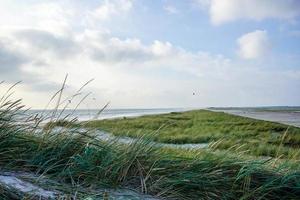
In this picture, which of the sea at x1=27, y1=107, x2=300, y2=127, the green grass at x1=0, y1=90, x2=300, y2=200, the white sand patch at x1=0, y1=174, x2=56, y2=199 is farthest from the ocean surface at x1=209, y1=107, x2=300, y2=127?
the white sand patch at x1=0, y1=174, x2=56, y2=199

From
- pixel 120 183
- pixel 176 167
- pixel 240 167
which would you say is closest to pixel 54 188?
pixel 120 183

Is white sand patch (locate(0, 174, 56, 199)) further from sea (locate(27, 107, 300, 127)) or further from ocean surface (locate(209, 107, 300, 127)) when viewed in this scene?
ocean surface (locate(209, 107, 300, 127))

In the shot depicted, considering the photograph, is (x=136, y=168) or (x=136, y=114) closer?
(x=136, y=168)

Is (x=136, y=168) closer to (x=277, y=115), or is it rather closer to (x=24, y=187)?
(x=24, y=187)

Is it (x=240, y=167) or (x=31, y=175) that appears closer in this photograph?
(x=31, y=175)

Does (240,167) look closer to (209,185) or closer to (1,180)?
(209,185)

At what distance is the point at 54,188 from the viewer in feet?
10.7

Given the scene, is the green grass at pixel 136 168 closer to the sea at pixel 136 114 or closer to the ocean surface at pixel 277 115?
the sea at pixel 136 114

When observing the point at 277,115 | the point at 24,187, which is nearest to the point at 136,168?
the point at 24,187

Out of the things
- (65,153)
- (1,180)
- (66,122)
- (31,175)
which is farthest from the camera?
(66,122)

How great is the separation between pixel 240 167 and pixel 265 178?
24 centimetres

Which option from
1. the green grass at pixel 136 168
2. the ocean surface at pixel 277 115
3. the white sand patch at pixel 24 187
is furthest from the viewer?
the ocean surface at pixel 277 115

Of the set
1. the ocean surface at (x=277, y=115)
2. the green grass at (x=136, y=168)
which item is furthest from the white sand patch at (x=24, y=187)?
the ocean surface at (x=277, y=115)

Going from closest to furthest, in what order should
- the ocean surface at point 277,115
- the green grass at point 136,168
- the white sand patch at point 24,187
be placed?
the white sand patch at point 24,187 → the green grass at point 136,168 → the ocean surface at point 277,115
